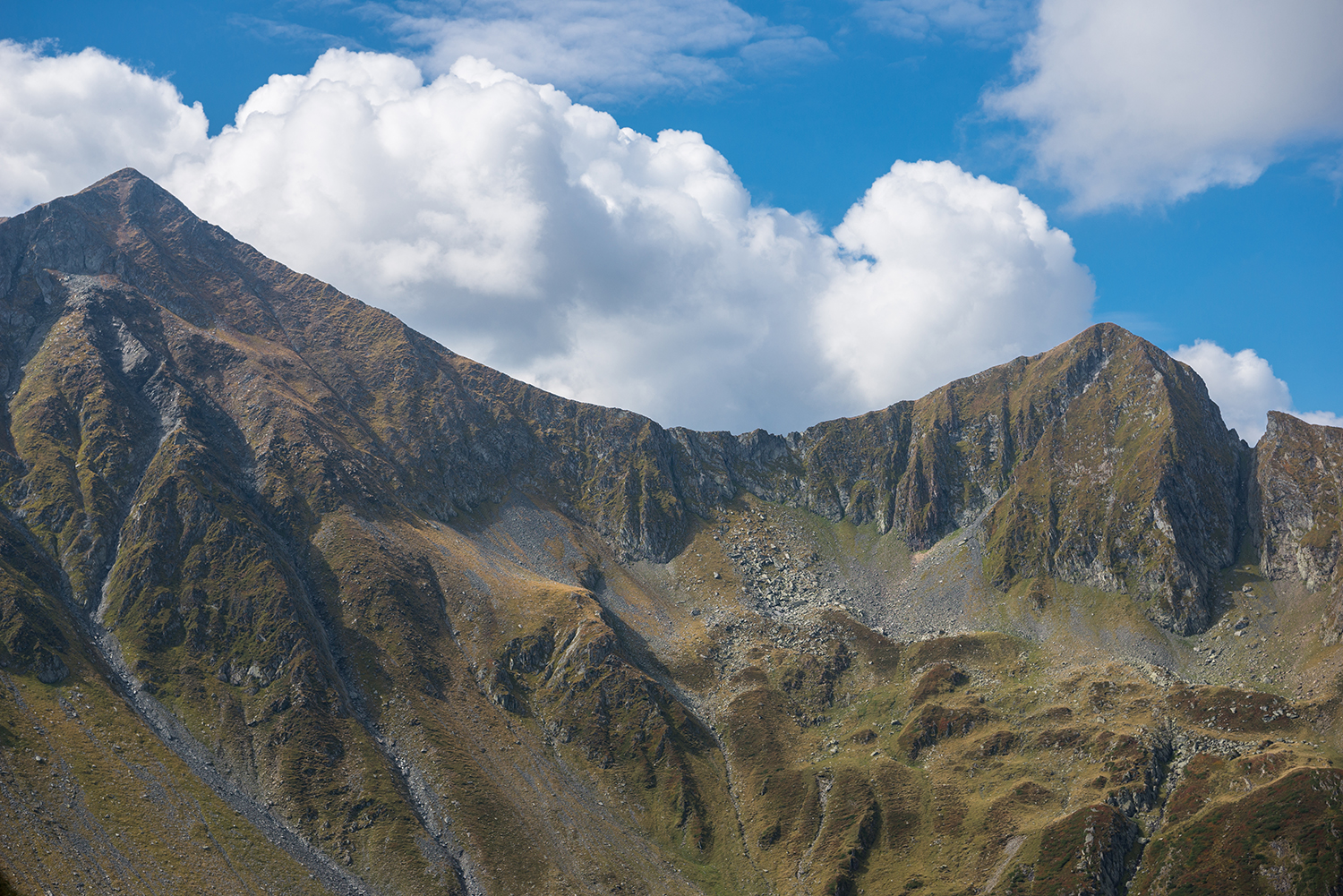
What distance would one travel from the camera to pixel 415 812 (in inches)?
6511

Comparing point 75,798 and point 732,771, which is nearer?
point 75,798

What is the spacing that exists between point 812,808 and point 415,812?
84.0 metres

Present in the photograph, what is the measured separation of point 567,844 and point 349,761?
4882 cm

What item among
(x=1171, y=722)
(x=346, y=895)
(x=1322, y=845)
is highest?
(x=1171, y=722)

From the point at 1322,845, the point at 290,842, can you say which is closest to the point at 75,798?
the point at 290,842

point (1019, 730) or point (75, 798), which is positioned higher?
point (1019, 730)

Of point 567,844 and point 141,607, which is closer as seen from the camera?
point 567,844

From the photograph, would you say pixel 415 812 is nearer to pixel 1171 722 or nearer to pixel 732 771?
pixel 732 771

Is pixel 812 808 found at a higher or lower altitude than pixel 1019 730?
lower

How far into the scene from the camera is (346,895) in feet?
480

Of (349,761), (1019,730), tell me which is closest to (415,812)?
(349,761)

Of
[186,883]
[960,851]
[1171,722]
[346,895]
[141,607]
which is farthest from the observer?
[141,607]

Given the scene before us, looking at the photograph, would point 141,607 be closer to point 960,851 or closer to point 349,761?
point 349,761

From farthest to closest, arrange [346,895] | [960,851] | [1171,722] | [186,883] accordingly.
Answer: [1171,722], [960,851], [346,895], [186,883]
